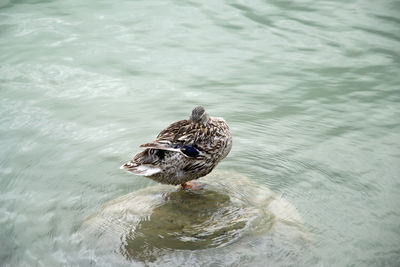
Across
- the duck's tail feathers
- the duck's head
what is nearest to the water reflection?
the duck's tail feathers

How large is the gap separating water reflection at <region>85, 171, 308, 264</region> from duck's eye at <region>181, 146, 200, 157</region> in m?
0.52

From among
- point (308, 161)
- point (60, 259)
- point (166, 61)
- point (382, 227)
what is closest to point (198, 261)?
point (60, 259)

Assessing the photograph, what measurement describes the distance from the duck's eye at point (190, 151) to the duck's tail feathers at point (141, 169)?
0.37 metres

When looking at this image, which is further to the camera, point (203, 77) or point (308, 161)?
point (203, 77)

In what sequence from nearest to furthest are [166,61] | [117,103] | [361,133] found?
1. [361,133]
2. [117,103]
3. [166,61]

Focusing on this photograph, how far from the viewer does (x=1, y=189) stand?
5.77 m

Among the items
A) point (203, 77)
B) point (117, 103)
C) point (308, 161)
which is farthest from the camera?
point (203, 77)

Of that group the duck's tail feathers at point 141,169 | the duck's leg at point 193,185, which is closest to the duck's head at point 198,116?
the duck's leg at point 193,185

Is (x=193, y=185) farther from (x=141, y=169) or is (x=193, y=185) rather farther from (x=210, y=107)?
(x=210, y=107)

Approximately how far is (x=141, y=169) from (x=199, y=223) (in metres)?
0.88

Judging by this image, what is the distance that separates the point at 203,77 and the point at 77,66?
8.22 ft

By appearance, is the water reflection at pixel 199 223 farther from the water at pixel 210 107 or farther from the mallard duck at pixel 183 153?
the mallard duck at pixel 183 153

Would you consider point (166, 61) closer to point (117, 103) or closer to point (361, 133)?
point (117, 103)

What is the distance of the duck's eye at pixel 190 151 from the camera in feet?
17.7
